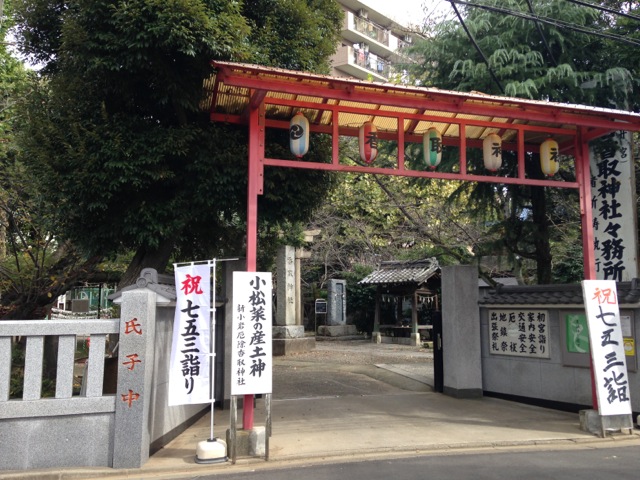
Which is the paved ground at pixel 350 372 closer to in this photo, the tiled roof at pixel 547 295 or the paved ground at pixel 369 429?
the paved ground at pixel 369 429

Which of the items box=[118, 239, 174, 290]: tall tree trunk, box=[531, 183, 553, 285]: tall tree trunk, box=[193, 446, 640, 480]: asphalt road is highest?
box=[531, 183, 553, 285]: tall tree trunk

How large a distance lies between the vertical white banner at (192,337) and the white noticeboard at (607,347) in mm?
5923

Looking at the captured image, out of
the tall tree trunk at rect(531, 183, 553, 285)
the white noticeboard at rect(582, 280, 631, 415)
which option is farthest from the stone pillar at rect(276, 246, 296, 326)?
the white noticeboard at rect(582, 280, 631, 415)

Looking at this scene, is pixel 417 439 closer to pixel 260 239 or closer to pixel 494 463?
pixel 494 463

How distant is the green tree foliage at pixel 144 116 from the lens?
7.57 metres

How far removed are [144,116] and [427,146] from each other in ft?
16.1

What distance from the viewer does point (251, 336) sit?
7219mm

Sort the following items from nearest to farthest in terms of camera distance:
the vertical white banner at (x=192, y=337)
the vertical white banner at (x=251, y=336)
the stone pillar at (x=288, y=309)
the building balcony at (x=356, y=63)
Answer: the vertical white banner at (x=192, y=337) → the vertical white banner at (x=251, y=336) → the stone pillar at (x=288, y=309) → the building balcony at (x=356, y=63)

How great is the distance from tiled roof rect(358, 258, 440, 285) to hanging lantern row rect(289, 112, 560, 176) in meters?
15.7

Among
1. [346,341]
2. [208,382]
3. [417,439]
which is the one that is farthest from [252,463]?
[346,341]

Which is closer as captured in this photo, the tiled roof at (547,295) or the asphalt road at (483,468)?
the asphalt road at (483,468)

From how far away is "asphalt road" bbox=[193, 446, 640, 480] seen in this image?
6.21m

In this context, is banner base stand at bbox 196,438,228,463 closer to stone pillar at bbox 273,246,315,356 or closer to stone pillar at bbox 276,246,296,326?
stone pillar at bbox 273,246,315,356

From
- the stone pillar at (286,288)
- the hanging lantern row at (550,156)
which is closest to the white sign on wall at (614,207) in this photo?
the hanging lantern row at (550,156)
